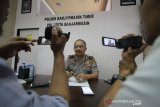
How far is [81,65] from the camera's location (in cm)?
309

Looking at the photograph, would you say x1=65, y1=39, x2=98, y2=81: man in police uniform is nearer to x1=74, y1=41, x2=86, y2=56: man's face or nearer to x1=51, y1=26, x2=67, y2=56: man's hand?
x1=74, y1=41, x2=86, y2=56: man's face

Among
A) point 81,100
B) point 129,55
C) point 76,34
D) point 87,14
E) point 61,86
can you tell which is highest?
Result: point 87,14

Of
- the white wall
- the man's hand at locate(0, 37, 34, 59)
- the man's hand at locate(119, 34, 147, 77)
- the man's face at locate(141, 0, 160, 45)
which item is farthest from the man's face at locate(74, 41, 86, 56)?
the man's face at locate(141, 0, 160, 45)

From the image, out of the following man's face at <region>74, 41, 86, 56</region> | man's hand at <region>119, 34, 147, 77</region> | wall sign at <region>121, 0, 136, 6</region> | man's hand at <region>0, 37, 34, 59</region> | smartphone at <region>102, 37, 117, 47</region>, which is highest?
wall sign at <region>121, 0, 136, 6</region>

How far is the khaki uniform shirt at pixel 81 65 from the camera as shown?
2.98 meters

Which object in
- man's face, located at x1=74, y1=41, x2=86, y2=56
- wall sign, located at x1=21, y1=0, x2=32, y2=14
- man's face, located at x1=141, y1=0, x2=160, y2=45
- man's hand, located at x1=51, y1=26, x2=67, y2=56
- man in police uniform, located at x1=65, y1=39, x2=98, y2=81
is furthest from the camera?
wall sign, located at x1=21, y1=0, x2=32, y2=14

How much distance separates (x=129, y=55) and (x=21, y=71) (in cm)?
130

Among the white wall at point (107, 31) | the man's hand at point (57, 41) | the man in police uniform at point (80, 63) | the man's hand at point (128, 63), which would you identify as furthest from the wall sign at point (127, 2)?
the man's hand at point (57, 41)

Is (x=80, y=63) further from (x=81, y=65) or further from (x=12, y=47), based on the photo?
(x=12, y=47)

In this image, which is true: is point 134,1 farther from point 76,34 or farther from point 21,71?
point 21,71

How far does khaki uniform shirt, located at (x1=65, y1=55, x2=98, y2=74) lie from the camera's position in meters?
2.98

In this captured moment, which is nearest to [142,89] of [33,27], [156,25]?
[156,25]

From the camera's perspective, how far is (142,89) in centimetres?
33

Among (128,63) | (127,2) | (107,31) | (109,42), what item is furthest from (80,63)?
(128,63)
